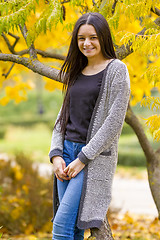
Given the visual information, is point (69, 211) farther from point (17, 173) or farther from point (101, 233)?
point (17, 173)

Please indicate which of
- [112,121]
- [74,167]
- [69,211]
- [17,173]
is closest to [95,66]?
[112,121]

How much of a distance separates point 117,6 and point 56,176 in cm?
119

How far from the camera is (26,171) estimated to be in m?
5.99

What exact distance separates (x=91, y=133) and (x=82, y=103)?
0.58 feet

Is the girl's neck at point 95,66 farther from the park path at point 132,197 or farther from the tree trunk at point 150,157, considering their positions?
the park path at point 132,197

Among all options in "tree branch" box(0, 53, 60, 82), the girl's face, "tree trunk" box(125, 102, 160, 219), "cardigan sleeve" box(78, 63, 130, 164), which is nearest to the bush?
"tree trunk" box(125, 102, 160, 219)

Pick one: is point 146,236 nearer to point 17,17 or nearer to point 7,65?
point 7,65

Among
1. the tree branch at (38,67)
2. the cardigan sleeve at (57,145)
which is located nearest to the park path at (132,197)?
the tree branch at (38,67)

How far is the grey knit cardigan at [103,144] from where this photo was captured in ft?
6.63

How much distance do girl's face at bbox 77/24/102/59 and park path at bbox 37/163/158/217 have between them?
10.4 feet

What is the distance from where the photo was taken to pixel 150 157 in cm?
350

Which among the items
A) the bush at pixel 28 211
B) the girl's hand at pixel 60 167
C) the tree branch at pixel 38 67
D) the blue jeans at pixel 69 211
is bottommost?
the bush at pixel 28 211

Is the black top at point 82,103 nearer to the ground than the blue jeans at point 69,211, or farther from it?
farther from it

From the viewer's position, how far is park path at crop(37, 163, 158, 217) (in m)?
5.72
